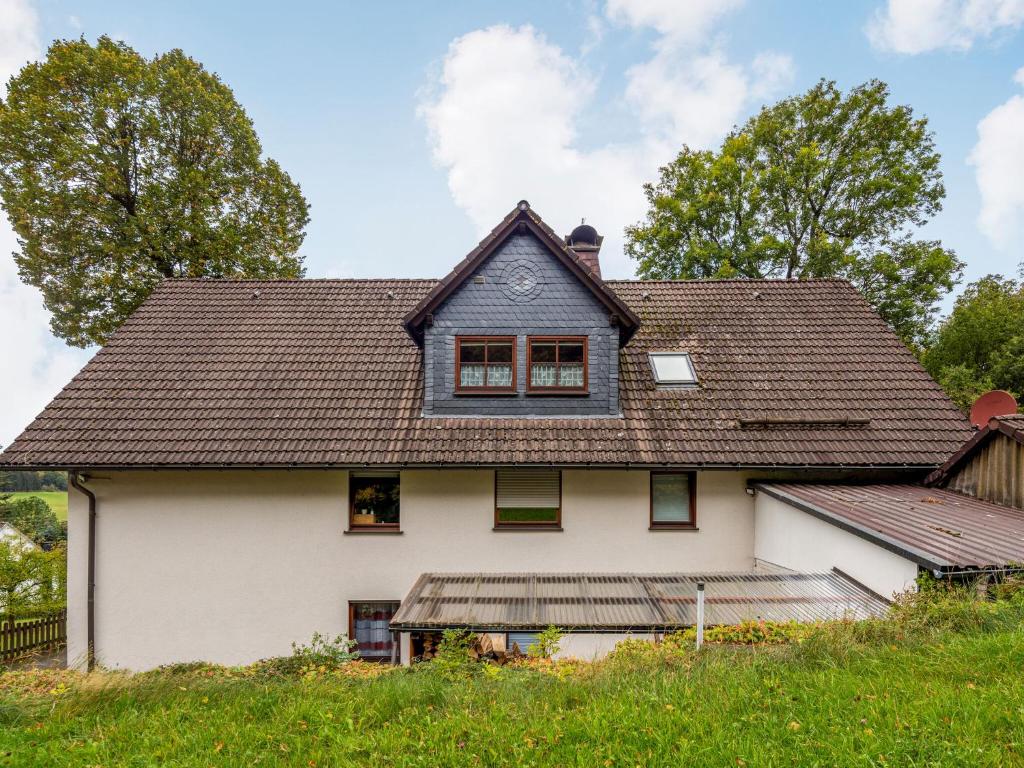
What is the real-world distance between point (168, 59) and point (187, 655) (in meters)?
17.8

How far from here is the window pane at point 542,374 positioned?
9266 millimetres

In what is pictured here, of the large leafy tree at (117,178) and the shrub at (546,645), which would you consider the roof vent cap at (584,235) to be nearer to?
the shrub at (546,645)

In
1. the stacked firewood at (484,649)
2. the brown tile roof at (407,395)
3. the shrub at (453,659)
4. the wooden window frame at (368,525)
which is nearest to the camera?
the shrub at (453,659)

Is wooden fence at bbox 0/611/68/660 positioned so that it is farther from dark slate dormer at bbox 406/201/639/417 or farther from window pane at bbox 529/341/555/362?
window pane at bbox 529/341/555/362

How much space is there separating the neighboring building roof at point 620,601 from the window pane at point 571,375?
368cm

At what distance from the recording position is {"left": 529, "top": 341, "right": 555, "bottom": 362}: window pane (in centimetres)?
931

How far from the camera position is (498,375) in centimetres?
929

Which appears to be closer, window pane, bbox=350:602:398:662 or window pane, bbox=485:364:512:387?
window pane, bbox=350:602:398:662

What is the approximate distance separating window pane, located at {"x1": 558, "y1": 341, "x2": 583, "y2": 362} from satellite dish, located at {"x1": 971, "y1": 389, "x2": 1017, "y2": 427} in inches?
315

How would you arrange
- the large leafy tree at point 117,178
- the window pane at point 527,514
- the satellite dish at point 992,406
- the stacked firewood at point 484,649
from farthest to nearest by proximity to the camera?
the large leafy tree at point 117,178 < the satellite dish at point 992,406 < the window pane at point 527,514 < the stacked firewood at point 484,649

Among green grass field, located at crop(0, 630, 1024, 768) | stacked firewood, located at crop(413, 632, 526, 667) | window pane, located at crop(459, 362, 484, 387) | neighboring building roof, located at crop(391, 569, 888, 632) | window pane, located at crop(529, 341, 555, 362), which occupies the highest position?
window pane, located at crop(529, 341, 555, 362)

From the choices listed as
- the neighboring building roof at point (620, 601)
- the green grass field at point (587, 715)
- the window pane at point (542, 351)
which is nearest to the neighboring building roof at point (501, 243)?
the window pane at point (542, 351)

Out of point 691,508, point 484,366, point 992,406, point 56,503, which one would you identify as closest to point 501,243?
point 484,366

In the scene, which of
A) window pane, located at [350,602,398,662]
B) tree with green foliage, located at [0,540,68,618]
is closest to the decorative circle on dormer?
window pane, located at [350,602,398,662]
